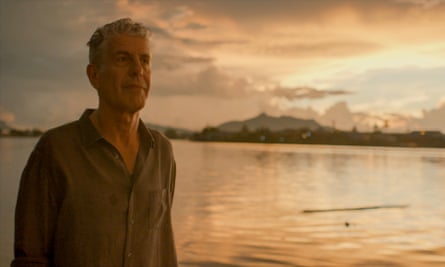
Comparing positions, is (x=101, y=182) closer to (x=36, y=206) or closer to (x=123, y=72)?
(x=36, y=206)

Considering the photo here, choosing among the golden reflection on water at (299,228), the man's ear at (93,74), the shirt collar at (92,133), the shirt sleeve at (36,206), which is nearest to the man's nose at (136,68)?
the man's ear at (93,74)

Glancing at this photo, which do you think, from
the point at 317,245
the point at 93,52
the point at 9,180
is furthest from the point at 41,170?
the point at 9,180

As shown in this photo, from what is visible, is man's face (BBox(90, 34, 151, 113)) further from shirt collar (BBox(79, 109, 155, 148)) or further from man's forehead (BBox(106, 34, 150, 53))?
shirt collar (BBox(79, 109, 155, 148))

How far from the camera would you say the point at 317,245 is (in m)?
14.9

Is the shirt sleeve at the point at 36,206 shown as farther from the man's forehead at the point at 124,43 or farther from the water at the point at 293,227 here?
the water at the point at 293,227

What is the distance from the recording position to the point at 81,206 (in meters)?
1.75

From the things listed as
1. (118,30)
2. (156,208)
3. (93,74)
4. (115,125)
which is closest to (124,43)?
(118,30)

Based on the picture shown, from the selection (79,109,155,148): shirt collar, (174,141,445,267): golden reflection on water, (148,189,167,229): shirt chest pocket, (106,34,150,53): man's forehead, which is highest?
(106,34,150,53): man's forehead

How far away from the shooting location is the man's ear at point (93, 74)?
1.87 m

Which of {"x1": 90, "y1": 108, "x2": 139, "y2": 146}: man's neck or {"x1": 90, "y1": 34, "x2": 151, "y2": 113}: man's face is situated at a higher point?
{"x1": 90, "y1": 34, "x2": 151, "y2": 113}: man's face

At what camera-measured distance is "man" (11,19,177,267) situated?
5.74 ft

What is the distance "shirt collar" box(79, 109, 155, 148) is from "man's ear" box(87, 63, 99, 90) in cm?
12

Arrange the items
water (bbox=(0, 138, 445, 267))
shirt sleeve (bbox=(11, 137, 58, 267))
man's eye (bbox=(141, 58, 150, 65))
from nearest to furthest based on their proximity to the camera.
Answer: shirt sleeve (bbox=(11, 137, 58, 267)) < man's eye (bbox=(141, 58, 150, 65)) < water (bbox=(0, 138, 445, 267))

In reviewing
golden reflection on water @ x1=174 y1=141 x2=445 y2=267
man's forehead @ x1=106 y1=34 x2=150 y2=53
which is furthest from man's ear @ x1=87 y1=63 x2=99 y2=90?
golden reflection on water @ x1=174 y1=141 x2=445 y2=267
